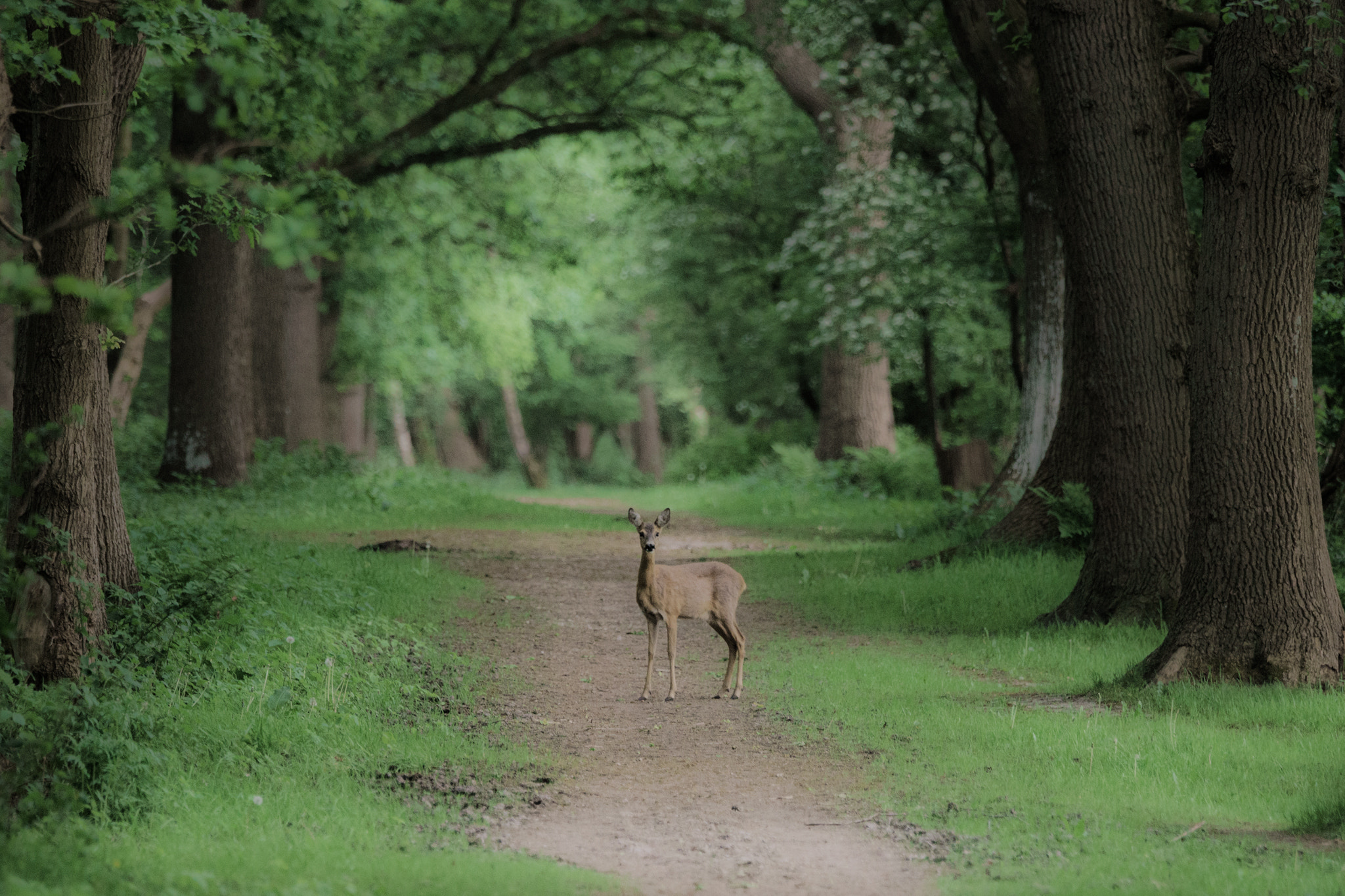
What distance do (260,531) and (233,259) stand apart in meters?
5.34

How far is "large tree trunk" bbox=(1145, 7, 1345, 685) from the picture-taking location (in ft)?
26.1

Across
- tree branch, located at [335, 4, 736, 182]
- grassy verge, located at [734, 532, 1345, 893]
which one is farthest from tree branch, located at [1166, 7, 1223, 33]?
tree branch, located at [335, 4, 736, 182]

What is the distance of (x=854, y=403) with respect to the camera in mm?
25328

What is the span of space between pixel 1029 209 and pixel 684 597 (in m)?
8.46

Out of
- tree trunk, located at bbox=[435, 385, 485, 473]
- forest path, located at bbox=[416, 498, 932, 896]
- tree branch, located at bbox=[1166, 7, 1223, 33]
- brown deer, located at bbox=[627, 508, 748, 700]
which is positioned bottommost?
forest path, located at bbox=[416, 498, 932, 896]

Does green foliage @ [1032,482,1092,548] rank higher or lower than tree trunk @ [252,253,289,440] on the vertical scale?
lower

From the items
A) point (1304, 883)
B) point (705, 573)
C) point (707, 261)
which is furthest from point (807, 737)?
point (707, 261)

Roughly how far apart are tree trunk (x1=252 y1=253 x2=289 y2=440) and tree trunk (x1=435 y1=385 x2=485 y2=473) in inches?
857

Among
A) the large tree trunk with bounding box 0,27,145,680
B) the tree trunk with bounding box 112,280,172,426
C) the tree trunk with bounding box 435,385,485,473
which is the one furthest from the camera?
the tree trunk with bounding box 435,385,485,473

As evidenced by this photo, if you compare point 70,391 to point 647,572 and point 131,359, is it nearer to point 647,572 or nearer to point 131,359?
point 647,572

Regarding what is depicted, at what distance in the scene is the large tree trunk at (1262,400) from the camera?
795 cm

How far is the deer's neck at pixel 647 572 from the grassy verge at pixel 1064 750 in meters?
1.13

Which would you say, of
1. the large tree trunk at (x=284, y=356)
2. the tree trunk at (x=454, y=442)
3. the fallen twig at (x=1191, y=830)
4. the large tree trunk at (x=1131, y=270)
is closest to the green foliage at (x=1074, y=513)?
the large tree trunk at (x=1131, y=270)

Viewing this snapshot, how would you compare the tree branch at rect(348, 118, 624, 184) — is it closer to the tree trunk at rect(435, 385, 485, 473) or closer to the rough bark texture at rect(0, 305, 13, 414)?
the rough bark texture at rect(0, 305, 13, 414)
